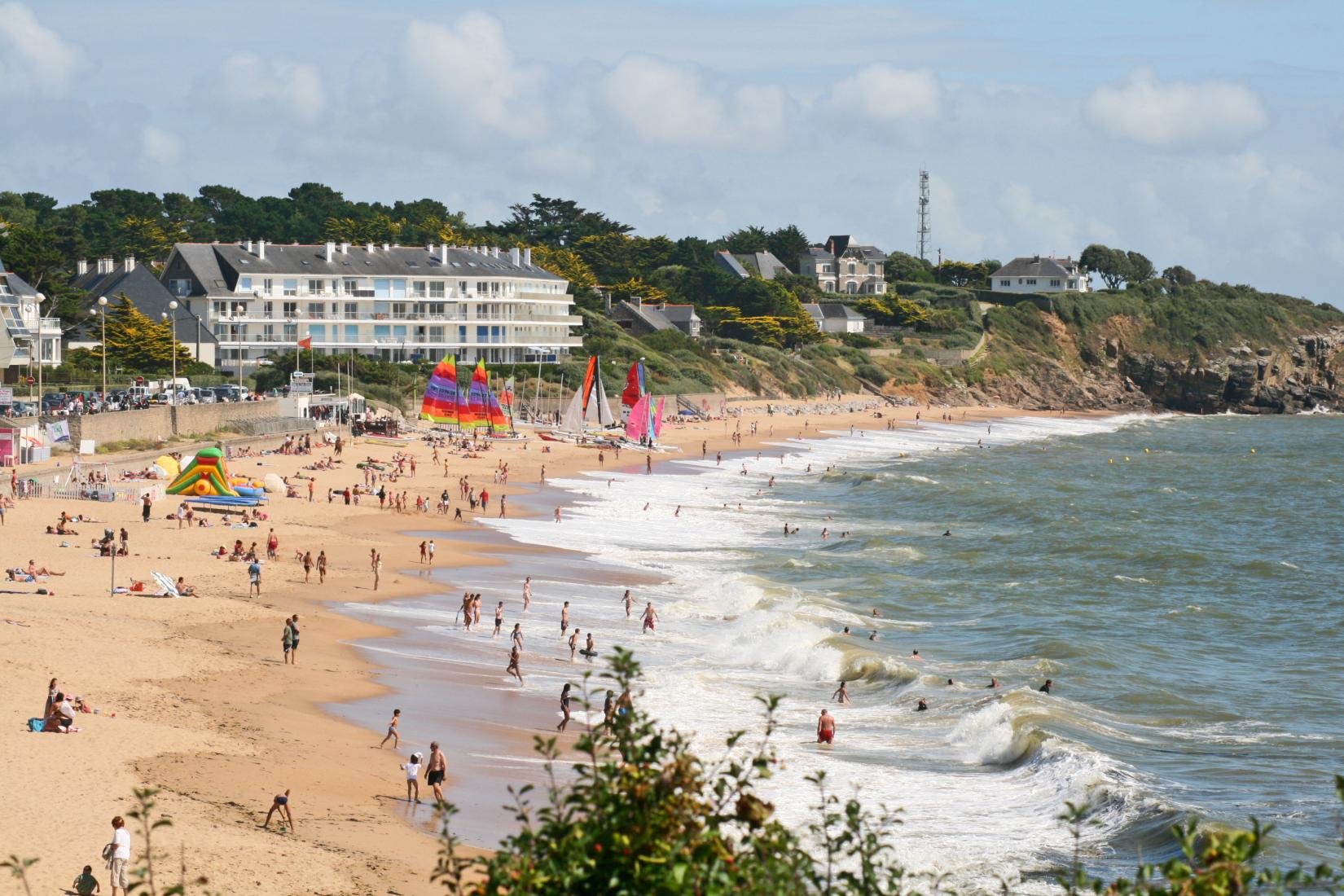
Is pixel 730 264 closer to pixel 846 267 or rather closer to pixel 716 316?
pixel 716 316

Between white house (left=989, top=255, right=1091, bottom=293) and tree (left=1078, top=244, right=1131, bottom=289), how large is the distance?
15057 millimetres

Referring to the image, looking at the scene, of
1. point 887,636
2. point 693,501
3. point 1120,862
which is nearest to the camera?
point 1120,862

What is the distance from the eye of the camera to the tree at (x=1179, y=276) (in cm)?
16512

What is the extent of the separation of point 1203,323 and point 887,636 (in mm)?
118992

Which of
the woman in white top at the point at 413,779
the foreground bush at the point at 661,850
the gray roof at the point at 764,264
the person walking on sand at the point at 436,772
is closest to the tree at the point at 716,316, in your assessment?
the gray roof at the point at 764,264

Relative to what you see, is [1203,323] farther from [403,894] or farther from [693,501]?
[403,894]

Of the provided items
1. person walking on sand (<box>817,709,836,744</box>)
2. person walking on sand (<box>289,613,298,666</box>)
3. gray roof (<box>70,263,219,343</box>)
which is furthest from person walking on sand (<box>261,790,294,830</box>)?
gray roof (<box>70,263,219,343</box>)

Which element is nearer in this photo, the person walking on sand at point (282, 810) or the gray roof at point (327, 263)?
the person walking on sand at point (282, 810)

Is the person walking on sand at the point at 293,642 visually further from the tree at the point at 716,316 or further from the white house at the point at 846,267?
the white house at the point at 846,267

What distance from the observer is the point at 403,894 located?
14.7 m

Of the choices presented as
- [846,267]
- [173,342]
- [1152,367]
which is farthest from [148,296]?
[1152,367]

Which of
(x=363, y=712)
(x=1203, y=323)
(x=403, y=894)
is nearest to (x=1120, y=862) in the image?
(x=403, y=894)

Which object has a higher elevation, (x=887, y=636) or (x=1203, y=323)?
(x=1203, y=323)

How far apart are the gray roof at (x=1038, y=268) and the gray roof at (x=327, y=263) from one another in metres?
70.8
